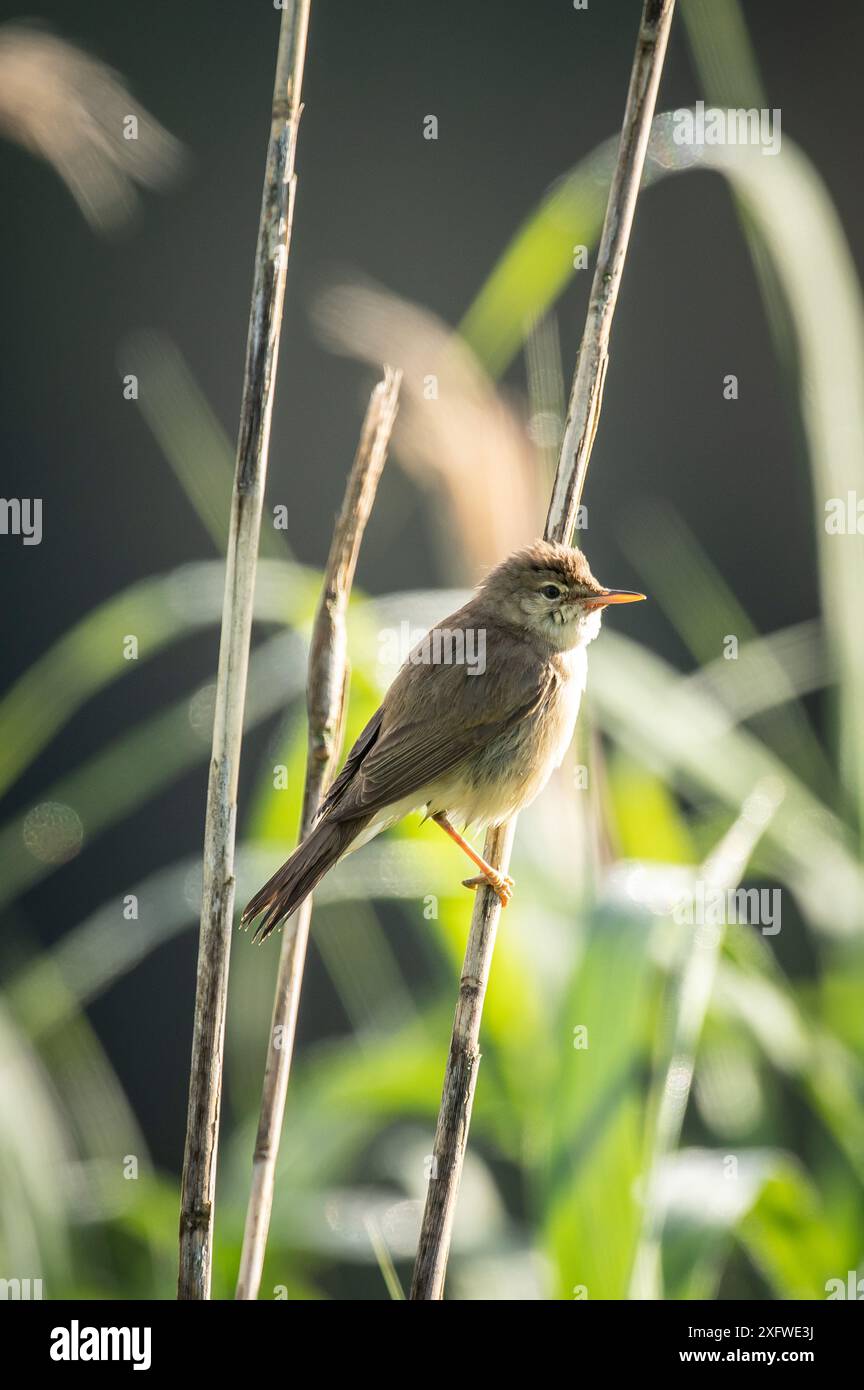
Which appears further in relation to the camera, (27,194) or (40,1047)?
(27,194)

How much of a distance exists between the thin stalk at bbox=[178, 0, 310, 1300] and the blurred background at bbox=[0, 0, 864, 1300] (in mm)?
339

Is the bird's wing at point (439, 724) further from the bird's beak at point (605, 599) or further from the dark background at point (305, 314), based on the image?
the dark background at point (305, 314)

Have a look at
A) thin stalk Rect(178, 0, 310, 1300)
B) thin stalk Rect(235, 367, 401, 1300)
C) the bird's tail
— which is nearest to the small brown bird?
the bird's tail

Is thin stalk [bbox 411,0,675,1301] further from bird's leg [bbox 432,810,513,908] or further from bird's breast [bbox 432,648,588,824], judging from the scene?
bird's breast [bbox 432,648,588,824]

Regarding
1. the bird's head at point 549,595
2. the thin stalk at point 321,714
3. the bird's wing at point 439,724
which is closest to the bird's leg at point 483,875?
the bird's wing at point 439,724

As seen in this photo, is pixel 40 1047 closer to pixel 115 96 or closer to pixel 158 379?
pixel 158 379

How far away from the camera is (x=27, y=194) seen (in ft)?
11.3

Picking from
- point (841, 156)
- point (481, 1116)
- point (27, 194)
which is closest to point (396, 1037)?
point (481, 1116)

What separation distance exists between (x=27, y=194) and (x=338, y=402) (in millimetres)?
982

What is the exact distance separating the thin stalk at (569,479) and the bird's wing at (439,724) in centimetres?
47

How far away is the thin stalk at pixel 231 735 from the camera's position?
57.8 inches

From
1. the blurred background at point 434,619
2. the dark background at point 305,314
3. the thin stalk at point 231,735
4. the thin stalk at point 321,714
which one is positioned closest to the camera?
the thin stalk at point 231,735

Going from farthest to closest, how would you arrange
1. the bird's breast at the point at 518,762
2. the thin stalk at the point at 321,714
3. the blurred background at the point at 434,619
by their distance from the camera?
1. the bird's breast at the point at 518,762
2. the blurred background at the point at 434,619
3. the thin stalk at the point at 321,714

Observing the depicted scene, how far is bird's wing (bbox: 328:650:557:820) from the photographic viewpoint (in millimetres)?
2205
